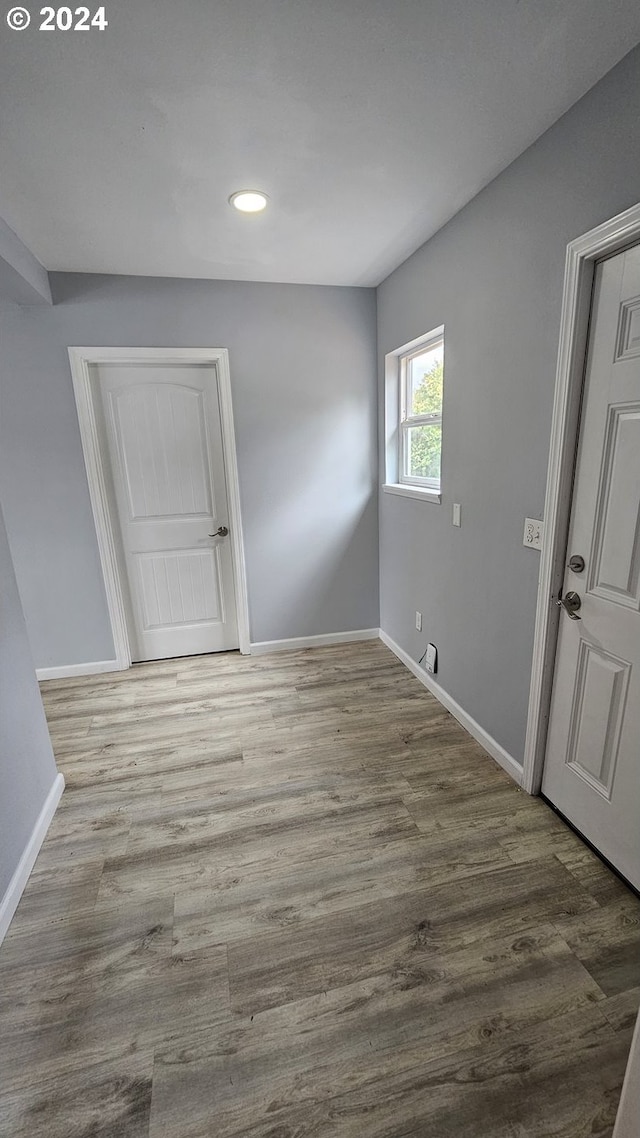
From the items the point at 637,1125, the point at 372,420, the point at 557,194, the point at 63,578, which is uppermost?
the point at 557,194

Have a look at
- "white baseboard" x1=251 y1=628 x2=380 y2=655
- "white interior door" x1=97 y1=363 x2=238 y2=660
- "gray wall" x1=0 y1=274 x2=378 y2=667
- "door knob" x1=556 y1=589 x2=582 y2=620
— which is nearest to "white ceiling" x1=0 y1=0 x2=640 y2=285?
"gray wall" x1=0 y1=274 x2=378 y2=667

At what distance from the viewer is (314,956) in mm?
1348

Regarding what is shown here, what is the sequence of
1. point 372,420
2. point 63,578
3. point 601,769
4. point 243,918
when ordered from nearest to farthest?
point 243,918
point 601,769
point 63,578
point 372,420

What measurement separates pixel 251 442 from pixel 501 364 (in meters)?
1.71

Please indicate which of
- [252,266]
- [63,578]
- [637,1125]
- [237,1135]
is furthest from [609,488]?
[63,578]

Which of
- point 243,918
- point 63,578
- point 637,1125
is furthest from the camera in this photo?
point 63,578

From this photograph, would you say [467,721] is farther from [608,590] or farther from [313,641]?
[313,641]

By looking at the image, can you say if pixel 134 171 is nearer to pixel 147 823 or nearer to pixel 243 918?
pixel 147 823

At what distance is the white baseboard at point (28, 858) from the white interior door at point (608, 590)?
6.65ft

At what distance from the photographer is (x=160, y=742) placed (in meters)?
2.40

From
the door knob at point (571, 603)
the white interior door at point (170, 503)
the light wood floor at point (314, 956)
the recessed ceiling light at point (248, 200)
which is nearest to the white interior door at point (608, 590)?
the door knob at point (571, 603)

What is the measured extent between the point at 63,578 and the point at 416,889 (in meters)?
2.70

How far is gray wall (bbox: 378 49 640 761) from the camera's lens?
1.40 m

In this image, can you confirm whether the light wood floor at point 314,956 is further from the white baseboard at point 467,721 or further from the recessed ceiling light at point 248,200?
the recessed ceiling light at point 248,200
